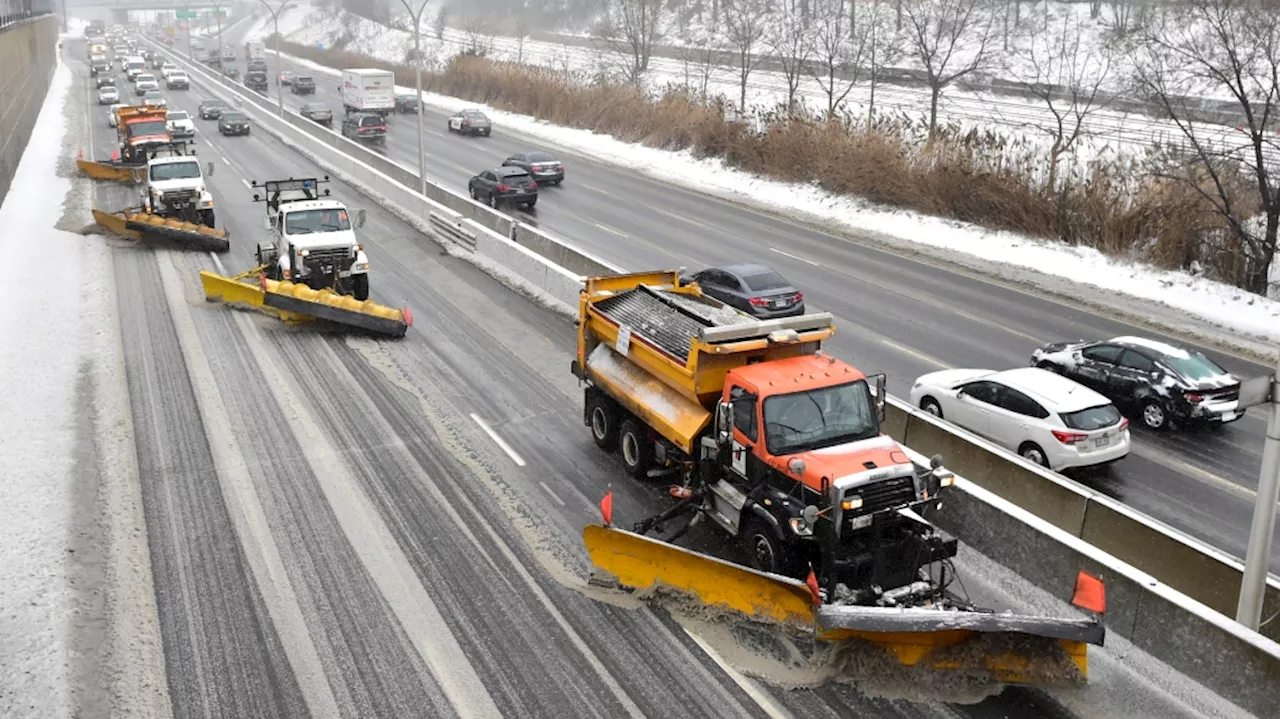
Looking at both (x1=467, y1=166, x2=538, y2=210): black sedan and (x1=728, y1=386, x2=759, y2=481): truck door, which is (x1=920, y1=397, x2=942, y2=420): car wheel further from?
(x1=467, y1=166, x2=538, y2=210): black sedan

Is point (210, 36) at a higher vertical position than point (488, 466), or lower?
higher

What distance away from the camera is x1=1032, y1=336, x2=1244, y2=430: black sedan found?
16547mm

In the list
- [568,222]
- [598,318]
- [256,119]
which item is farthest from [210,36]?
[598,318]

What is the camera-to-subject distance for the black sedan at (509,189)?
119ft

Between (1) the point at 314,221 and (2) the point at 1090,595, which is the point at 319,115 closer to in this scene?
(1) the point at 314,221

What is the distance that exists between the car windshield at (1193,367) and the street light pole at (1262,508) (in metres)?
8.16

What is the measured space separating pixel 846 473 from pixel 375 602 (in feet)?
17.2

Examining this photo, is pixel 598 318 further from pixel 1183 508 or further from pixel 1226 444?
pixel 1226 444

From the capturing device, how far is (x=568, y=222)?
3441 centimetres

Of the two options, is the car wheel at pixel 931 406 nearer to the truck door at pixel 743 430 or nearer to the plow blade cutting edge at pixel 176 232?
the truck door at pixel 743 430

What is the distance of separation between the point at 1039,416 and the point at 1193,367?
12.9ft

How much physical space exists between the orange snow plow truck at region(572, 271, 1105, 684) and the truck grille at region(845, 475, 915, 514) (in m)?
0.01

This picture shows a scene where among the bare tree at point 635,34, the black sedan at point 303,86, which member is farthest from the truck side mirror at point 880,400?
the black sedan at point 303,86

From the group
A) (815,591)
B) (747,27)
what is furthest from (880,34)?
(815,591)
